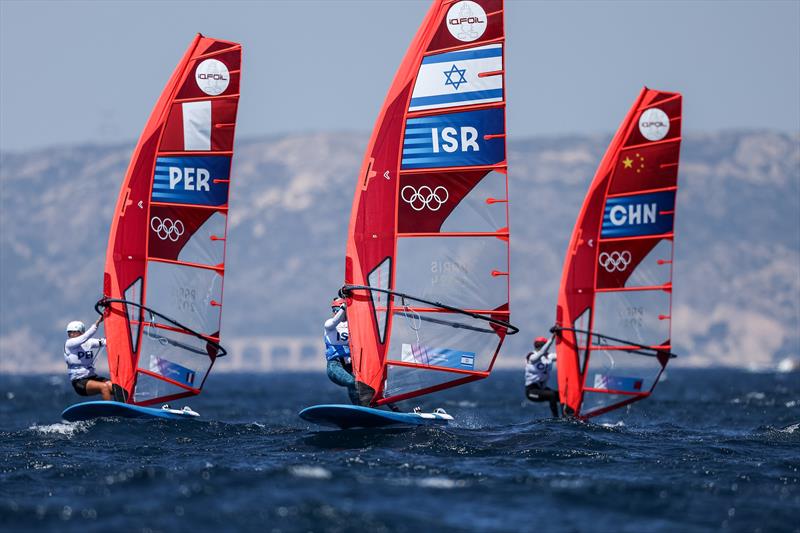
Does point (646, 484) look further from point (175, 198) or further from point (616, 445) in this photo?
point (175, 198)

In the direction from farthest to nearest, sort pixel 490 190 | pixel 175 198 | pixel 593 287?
pixel 593 287, pixel 175 198, pixel 490 190

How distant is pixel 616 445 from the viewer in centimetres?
2200

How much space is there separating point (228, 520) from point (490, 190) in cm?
865

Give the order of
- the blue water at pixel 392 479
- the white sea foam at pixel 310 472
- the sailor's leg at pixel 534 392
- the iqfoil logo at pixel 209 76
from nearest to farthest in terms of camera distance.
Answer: the blue water at pixel 392 479 → the white sea foam at pixel 310 472 → the iqfoil logo at pixel 209 76 → the sailor's leg at pixel 534 392

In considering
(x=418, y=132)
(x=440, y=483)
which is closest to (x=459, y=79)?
(x=418, y=132)

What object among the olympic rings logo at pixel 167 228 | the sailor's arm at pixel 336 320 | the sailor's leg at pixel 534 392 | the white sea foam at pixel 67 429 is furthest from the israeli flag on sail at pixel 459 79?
the white sea foam at pixel 67 429

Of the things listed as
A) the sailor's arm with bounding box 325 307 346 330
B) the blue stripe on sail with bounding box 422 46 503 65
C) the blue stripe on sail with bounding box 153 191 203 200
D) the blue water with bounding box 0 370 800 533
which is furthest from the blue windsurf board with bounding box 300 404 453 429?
the blue stripe on sail with bounding box 422 46 503 65

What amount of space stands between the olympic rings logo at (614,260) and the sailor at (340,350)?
6.81m

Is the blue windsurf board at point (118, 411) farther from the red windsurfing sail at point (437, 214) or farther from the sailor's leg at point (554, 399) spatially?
the sailor's leg at point (554, 399)

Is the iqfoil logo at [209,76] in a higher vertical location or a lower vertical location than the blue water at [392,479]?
higher

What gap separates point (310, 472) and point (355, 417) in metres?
3.90

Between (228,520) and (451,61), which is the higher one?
(451,61)

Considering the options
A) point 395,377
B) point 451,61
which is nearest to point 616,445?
point 395,377

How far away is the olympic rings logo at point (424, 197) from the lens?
71.3ft
